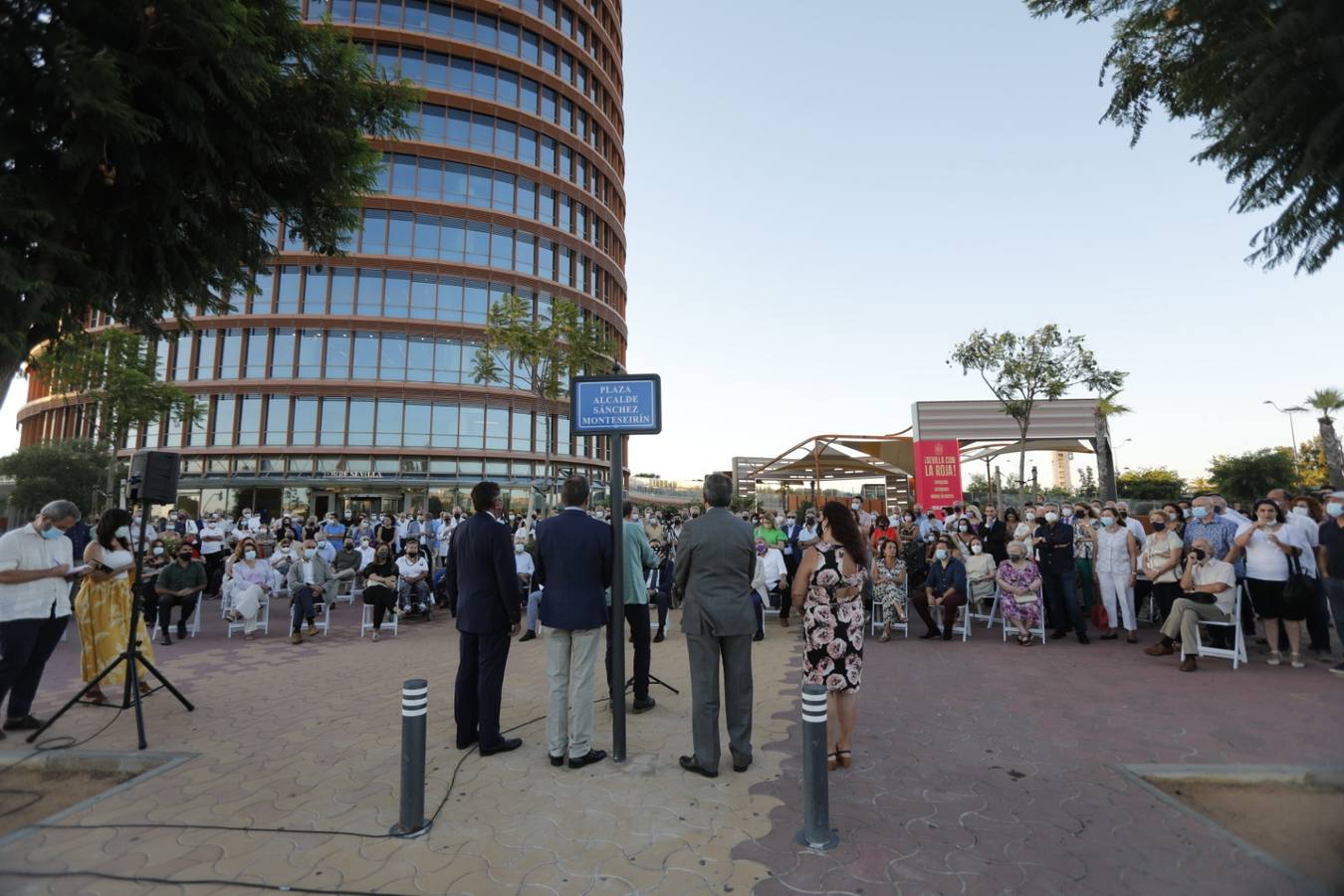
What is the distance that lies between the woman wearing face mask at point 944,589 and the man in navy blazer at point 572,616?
6.37m

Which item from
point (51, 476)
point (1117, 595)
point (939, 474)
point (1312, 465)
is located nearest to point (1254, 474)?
point (1312, 465)

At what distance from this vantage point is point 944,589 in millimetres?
9273

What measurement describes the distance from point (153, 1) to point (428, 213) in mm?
33529

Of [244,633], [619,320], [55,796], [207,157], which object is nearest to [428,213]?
[619,320]

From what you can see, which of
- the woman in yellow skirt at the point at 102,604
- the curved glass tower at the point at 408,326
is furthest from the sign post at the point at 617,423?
the curved glass tower at the point at 408,326

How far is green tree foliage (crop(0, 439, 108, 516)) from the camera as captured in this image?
31.4 metres

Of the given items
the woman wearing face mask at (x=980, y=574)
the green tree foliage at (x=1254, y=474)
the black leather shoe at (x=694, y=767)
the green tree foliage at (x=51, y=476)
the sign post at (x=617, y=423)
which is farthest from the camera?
the green tree foliage at (x=1254, y=474)

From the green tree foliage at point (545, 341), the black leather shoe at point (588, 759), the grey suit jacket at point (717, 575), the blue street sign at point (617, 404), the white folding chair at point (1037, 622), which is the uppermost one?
the green tree foliage at point (545, 341)

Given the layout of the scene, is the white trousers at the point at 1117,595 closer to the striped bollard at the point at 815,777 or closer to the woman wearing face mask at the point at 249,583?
the striped bollard at the point at 815,777

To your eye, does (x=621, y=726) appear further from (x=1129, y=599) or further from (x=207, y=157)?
(x=1129, y=599)

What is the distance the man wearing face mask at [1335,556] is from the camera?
667 cm

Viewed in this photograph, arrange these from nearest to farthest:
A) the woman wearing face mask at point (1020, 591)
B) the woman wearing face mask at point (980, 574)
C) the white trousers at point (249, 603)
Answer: the woman wearing face mask at point (1020, 591), the white trousers at point (249, 603), the woman wearing face mask at point (980, 574)

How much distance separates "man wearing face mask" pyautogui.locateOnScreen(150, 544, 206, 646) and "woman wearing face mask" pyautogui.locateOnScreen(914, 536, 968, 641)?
11300 mm

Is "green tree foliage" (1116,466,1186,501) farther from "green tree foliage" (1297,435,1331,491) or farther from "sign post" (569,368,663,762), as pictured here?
"sign post" (569,368,663,762)
